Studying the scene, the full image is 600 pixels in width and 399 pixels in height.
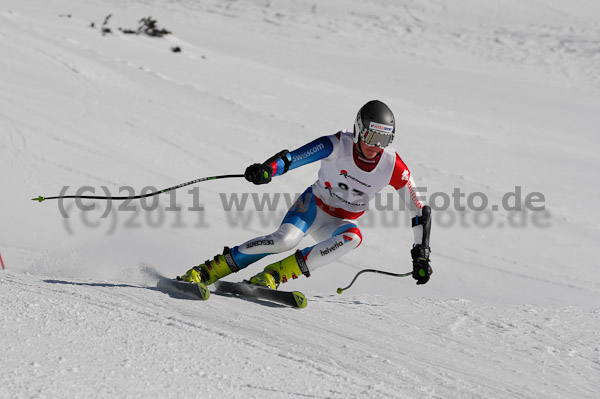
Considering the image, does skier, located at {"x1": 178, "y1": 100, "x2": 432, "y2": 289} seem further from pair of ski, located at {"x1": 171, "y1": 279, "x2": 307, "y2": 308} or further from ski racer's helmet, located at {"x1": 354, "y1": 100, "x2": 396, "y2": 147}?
pair of ski, located at {"x1": 171, "y1": 279, "x2": 307, "y2": 308}

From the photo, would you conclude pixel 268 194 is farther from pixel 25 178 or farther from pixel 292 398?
pixel 292 398

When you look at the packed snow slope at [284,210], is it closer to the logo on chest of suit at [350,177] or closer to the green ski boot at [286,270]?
the green ski boot at [286,270]

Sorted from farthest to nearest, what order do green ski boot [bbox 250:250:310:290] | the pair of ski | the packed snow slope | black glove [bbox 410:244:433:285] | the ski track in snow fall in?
1. green ski boot [bbox 250:250:310:290]
2. black glove [bbox 410:244:433:285]
3. the pair of ski
4. the packed snow slope
5. the ski track in snow

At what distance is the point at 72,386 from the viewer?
3.06m

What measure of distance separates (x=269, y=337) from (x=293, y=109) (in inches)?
377

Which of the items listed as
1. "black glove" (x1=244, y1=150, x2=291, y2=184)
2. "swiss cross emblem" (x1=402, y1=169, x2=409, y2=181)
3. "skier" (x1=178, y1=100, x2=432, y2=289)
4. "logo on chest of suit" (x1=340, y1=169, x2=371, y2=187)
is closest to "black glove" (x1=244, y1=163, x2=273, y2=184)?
"black glove" (x1=244, y1=150, x2=291, y2=184)

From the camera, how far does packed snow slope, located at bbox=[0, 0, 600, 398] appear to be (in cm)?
372

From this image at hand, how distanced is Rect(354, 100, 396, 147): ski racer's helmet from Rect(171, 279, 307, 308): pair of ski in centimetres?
129

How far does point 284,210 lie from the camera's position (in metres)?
9.15

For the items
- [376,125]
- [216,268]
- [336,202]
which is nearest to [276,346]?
[216,268]

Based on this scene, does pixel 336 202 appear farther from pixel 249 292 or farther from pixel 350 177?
pixel 249 292

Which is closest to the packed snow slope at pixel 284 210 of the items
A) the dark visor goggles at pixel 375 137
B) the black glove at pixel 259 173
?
the black glove at pixel 259 173

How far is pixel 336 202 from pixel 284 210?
12.0ft

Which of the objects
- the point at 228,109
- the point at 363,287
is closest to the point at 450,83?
the point at 228,109
